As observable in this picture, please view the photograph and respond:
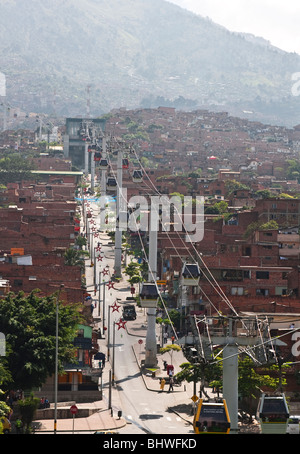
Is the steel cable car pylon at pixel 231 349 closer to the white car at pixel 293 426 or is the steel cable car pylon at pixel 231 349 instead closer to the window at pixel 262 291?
the white car at pixel 293 426

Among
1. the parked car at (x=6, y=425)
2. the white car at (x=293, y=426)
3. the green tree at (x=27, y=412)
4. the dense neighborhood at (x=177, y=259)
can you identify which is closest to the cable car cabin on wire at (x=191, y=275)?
the dense neighborhood at (x=177, y=259)

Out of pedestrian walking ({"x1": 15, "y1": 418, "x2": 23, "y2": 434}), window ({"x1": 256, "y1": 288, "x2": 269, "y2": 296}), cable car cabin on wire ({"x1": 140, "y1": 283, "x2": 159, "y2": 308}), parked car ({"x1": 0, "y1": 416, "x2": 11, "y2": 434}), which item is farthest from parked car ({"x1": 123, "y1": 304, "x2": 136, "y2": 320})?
parked car ({"x1": 0, "y1": 416, "x2": 11, "y2": 434})

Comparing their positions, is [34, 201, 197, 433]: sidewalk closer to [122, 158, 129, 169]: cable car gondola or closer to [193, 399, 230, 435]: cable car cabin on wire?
[193, 399, 230, 435]: cable car cabin on wire

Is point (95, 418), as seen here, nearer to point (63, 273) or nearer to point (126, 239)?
point (63, 273)

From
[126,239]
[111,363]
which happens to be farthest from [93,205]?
[111,363]

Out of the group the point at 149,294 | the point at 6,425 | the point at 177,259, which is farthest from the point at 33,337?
the point at 177,259
